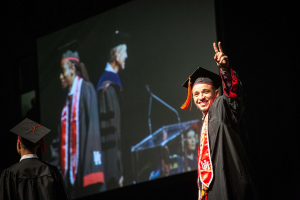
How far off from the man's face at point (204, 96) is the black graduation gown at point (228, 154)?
11 cm

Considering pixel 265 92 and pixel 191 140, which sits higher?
pixel 265 92

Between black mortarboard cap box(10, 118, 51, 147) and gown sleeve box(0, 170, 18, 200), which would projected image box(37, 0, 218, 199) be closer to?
black mortarboard cap box(10, 118, 51, 147)

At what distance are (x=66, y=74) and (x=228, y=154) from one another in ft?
10.3

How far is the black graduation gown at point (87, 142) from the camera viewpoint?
4099 millimetres

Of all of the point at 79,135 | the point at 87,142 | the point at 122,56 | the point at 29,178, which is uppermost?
the point at 122,56

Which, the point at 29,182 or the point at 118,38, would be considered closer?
the point at 29,182

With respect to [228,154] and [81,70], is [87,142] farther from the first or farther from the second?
[228,154]

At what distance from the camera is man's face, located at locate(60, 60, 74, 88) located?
4.58m

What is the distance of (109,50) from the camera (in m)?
4.26

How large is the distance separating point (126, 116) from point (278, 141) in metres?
1.76

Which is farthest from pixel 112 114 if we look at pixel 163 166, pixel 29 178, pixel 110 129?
pixel 29 178

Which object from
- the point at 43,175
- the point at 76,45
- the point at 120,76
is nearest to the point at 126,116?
the point at 120,76

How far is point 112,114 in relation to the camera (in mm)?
4082

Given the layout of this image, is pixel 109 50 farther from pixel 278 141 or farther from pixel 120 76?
pixel 278 141
